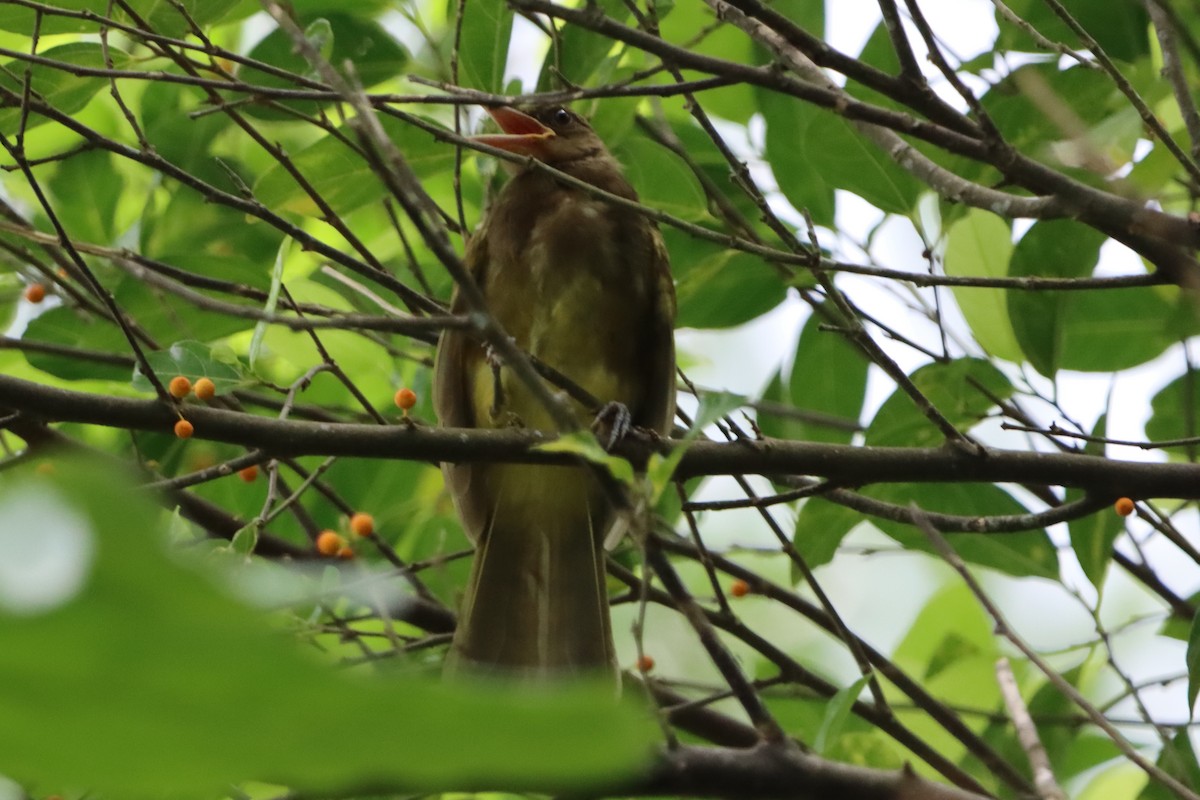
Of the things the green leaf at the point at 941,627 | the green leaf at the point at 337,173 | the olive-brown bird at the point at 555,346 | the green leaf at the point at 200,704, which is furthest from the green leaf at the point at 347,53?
the green leaf at the point at 200,704

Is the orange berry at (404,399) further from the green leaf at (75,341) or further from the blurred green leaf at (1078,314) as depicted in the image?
the blurred green leaf at (1078,314)

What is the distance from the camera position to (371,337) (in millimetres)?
3451

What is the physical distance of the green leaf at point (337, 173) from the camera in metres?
3.02

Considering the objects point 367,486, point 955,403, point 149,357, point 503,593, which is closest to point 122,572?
point 149,357

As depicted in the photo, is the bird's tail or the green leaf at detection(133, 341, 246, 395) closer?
the green leaf at detection(133, 341, 246, 395)

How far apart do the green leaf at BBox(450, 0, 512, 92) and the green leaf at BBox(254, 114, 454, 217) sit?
180 millimetres

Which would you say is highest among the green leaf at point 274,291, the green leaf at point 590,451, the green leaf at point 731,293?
the green leaf at point 731,293

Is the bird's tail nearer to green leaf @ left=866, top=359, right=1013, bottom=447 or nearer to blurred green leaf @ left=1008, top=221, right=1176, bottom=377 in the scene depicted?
green leaf @ left=866, top=359, right=1013, bottom=447

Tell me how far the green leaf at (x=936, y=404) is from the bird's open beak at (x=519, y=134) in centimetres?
147

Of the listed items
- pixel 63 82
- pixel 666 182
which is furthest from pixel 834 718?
pixel 63 82

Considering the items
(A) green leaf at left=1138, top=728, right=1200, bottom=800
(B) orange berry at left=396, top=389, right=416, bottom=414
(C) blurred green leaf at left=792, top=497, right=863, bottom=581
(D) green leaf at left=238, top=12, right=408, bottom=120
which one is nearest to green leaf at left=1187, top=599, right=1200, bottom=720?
(A) green leaf at left=1138, top=728, right=1200, bottom=800

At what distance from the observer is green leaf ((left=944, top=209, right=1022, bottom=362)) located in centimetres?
313

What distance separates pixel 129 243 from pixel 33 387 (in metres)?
1.42

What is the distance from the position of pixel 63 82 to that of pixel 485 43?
91cm
